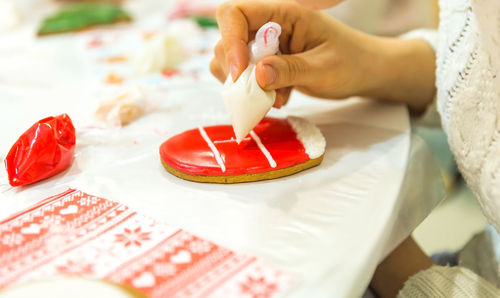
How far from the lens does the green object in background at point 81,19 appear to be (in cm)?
138

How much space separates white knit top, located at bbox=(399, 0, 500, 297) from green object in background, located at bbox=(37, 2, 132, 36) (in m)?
1.10

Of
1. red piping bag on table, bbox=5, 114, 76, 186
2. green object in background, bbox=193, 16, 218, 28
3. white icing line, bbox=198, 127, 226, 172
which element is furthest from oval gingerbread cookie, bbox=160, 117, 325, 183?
green object in background, bbox=193, 16, 218, 28

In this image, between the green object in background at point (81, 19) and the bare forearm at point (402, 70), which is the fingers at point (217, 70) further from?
the green object in background at point (81, 19)

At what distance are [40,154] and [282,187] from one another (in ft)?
0.94

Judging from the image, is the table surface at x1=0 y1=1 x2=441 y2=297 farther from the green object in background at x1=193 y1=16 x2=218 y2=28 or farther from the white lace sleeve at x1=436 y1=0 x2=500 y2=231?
the green object in background at x1=193 y1=16 x2=218 y2=28

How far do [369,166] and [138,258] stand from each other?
0.31 m

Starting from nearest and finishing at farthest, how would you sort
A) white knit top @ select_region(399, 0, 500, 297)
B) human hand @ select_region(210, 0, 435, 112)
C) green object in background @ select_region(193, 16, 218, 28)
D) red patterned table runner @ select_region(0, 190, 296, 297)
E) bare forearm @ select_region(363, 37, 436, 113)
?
red patterned table runner @ select_region(0, 190, 296, 297) < white knit top @ select_region(399, 0, 500, 297) < human hand @ select_region(210, 0, 435, 112) < bare forearm @ select_region(363, 37, 436, 113) < green object in background @ select_region(193, 16, 218, 28)

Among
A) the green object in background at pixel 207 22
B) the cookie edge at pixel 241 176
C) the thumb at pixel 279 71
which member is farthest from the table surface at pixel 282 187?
the green object in background at pixel 207 22

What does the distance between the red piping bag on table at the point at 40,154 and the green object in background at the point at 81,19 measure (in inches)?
33.5

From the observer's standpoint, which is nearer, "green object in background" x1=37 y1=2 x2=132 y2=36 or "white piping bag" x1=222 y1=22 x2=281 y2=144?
"white piping bag" x1=222 y1=22 x2=281 y2=144

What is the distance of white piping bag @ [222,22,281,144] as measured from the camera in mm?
572

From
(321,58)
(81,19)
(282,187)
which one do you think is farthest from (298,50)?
(81,19)

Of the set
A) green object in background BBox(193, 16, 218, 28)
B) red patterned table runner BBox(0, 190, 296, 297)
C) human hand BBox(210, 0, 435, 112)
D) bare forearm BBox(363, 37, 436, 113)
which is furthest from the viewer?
green object in background BBox(193, 16, 218, 28)

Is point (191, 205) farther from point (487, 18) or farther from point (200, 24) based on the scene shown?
point (200, 24)
